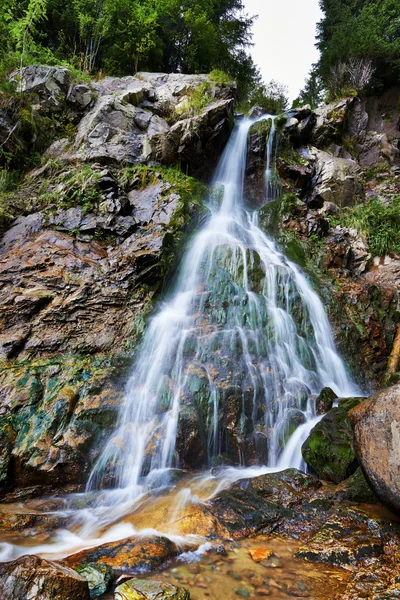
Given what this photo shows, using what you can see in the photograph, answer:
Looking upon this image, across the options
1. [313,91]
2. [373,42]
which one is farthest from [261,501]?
[313,91]

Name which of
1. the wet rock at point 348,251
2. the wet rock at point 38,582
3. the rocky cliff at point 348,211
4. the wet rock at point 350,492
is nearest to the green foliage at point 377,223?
the rocky cliff at point 348,211

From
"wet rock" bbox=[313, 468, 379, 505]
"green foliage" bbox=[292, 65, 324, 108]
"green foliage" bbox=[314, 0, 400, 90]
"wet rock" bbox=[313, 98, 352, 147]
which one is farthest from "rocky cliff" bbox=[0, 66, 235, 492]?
"green foliage" bbox=[292, 65, 324, 108]

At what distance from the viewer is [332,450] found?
4.59 meters

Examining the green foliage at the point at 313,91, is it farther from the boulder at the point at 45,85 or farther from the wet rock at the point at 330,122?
the boulder at the point at 45,85

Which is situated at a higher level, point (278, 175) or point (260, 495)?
point (278, 175)

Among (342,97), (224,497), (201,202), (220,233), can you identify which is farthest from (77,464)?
(342,97)

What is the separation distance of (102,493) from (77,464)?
523mm

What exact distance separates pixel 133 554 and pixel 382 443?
254 cm

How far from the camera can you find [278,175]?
12523 millimetres

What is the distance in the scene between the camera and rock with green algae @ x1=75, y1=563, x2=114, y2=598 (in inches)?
97.4

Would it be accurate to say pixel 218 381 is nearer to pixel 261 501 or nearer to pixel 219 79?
pixel 261 501

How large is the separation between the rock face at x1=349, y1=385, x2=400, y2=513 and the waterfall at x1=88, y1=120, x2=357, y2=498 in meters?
1.86

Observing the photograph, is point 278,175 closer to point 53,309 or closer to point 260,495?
point 53,309

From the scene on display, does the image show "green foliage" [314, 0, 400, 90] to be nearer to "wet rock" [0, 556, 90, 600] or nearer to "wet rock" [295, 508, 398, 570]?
"wet rock" [295, 508, 398, 570]
